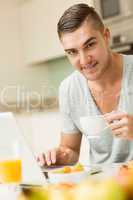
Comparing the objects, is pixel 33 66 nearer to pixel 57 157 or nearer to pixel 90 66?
pixel 90 66

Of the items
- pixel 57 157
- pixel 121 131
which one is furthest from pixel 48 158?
pixel 121 131

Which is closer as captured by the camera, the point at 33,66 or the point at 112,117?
the point at 112,117

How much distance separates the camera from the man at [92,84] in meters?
1.47

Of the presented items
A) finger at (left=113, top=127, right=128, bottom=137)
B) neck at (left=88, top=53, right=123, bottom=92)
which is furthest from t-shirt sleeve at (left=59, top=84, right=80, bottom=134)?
finger at (left=113, top=127, right=128, bottom=137)

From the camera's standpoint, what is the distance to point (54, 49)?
3.21 meters

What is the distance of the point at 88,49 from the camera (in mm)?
1511

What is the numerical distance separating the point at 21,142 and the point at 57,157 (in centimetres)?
41

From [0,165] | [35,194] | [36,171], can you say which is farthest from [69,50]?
[35,194]

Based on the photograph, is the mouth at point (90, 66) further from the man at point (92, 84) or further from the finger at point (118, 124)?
the finger at point (118, 124)

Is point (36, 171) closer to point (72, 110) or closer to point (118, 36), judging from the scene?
point (72, 110)

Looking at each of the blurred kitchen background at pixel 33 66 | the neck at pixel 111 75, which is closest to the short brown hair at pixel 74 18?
the neck at pixel 111 75

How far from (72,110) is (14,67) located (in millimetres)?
1819

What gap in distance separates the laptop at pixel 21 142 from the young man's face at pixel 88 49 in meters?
0.59

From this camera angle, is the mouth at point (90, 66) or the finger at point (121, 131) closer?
the finger at point (121, 131)
